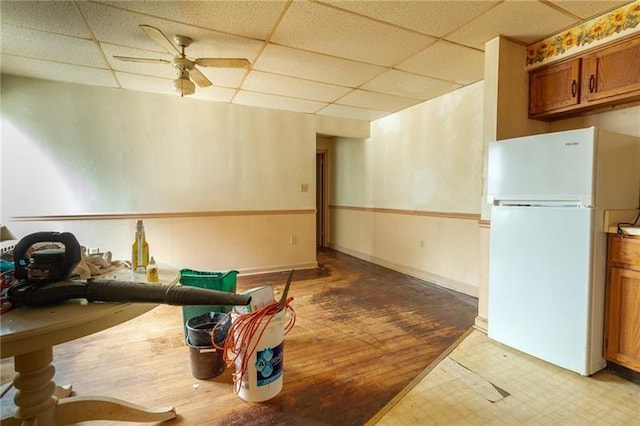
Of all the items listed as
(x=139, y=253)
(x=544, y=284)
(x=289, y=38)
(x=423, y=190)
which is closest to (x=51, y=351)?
(x=139, y=253)

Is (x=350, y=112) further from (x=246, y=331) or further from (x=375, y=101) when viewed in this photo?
(x=246, y=331)

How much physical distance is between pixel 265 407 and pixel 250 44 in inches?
99.7

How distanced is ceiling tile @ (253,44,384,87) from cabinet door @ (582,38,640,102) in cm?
157

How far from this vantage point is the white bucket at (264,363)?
1.59 meters

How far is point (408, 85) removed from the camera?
3318mm

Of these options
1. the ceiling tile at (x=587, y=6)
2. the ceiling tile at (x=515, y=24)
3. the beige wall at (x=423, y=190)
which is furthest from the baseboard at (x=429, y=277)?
the ceiling tile at (x=587, y=6)

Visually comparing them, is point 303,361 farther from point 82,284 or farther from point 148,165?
point 148,165

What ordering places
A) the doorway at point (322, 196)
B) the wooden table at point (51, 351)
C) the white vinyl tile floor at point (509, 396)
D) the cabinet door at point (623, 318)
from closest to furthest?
the wooden table at point (51, 351) < the white vinyl tile floor at point (509, 396) < the cabinet door at point (623, 318) < the doorway at point (322, 196)

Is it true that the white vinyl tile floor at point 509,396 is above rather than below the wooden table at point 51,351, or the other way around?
below

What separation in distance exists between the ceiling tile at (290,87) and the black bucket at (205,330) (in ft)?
7.58

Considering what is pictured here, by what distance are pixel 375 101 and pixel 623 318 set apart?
3136 millimetres

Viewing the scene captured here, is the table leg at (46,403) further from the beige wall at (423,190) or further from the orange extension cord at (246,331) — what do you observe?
the beige wall at (423,190)

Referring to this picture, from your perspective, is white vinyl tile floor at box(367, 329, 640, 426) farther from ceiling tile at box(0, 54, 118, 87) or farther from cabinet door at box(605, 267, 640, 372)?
ceiling tile at box(0, 54, 118, 87)

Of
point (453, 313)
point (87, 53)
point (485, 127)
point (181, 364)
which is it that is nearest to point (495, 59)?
point (485, 127)
